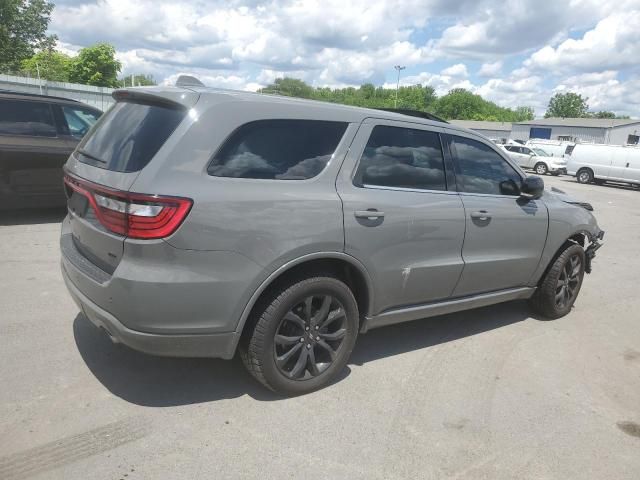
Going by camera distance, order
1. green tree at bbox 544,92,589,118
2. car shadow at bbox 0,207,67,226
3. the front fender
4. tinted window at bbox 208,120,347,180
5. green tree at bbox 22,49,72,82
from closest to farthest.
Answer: tinted window at bbox 208,120,347,180 < the front fender < car shadow at bbox 0,207,67,226 < green tree at bbox 22,49,72,82 < green tree at bbox 544,92,589,118

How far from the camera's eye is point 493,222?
4.17 m

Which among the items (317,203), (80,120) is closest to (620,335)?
(317,203)

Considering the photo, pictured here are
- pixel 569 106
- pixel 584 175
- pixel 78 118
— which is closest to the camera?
pixel 78 118

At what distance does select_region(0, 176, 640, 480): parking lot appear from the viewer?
2672mm

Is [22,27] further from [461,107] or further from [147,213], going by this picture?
[461,107]

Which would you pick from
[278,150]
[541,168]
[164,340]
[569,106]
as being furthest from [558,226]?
[569,106]

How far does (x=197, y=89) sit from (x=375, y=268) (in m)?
1.58

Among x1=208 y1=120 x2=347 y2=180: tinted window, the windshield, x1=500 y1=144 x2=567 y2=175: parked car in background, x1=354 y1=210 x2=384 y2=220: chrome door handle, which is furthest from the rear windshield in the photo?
the windshield

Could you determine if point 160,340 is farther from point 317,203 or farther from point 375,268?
point 375,268

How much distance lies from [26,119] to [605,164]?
2451 centimetres

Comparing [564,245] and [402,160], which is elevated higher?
[402,160]

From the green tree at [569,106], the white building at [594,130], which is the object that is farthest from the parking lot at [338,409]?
the green tree at [569,106]

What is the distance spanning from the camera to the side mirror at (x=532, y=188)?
432 cm

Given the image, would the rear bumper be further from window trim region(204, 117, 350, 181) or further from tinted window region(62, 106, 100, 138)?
tinted window region(62, 106, 100, 138)
